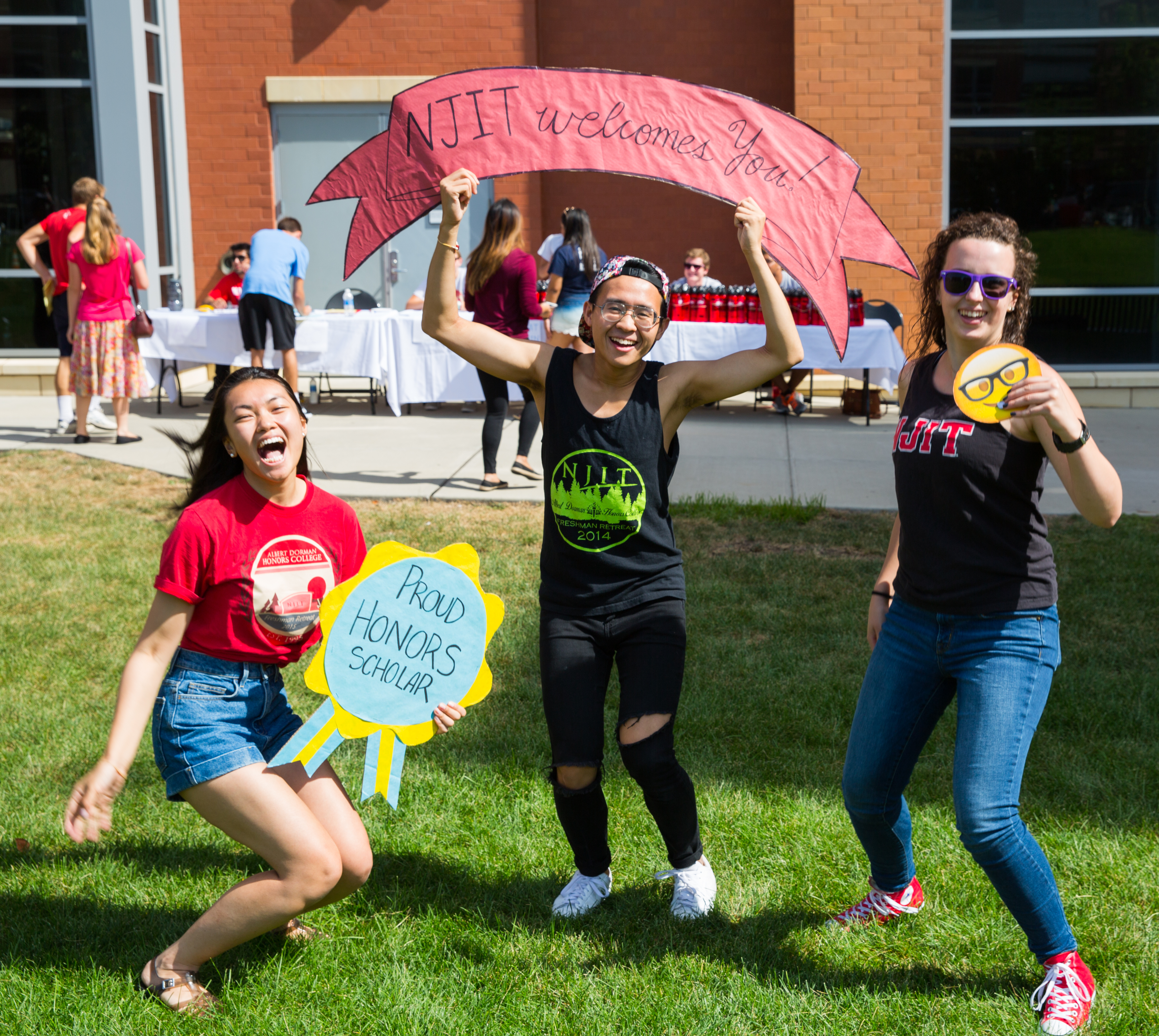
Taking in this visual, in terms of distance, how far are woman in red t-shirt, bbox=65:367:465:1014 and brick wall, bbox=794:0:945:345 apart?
1070 centimetres

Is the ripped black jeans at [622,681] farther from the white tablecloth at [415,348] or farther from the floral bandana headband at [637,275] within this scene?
the white tablecloth at [415,348]

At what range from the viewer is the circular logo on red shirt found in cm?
293

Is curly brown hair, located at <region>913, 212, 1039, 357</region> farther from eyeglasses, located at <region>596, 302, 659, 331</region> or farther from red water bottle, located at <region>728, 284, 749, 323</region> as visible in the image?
red water bottle, located at <region>728, 284, 749, 323</region>

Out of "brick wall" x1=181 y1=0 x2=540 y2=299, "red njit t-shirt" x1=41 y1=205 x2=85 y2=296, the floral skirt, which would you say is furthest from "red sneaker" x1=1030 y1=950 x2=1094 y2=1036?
"brick wall" x1=181 y1=0 x2=540 y2=299

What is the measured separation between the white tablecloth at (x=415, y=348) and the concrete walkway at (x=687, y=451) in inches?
18.8

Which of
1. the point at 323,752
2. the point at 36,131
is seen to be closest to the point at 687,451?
the point at 323,752

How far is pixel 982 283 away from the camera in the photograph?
9.09 feet

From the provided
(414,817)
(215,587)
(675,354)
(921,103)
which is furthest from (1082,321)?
(215,587)

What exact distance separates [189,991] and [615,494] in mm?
1590

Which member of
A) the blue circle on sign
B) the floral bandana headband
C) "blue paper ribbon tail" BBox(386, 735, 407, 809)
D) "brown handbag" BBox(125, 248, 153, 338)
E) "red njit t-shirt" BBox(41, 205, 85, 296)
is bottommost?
"blue paper ribbon tail" BBox(386, 735, 407, 809)

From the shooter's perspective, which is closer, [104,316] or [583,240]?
[583,240]

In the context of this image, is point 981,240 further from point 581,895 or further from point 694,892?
point 581,895

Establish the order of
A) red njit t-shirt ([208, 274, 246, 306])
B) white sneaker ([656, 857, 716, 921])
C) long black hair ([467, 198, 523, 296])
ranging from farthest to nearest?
red njit t-shirt ([208, 274, 246, 306]), long black hair ([467, 198, 523, 296]), white sneaker ([656, 857, 716, 921])

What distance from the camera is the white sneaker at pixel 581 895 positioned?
132 inches
